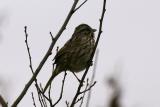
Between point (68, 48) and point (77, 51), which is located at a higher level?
point (68, 48)

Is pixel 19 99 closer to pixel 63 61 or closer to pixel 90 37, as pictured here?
pixel 63 61

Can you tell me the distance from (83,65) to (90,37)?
2.22ft

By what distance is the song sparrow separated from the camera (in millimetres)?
7516

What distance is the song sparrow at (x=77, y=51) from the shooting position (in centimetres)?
752

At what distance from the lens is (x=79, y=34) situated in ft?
26.9

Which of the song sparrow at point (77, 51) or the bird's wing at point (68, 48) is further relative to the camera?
the bird's wing at point (68, 48)

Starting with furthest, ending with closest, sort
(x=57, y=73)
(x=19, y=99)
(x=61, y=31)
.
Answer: (x=57, y=73) → (x=61, y=31) → (x=19, y=99)

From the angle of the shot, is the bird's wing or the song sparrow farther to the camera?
the bird's wing

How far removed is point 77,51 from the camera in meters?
7.80

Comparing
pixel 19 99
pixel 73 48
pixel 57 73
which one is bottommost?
pixel 19 99

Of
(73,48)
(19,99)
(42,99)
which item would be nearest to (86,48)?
(73,48)

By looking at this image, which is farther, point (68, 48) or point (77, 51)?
point (68, 48)

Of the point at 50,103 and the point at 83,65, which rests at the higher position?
the point at 83,65

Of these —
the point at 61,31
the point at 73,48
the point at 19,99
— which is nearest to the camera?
the point at 19,99
